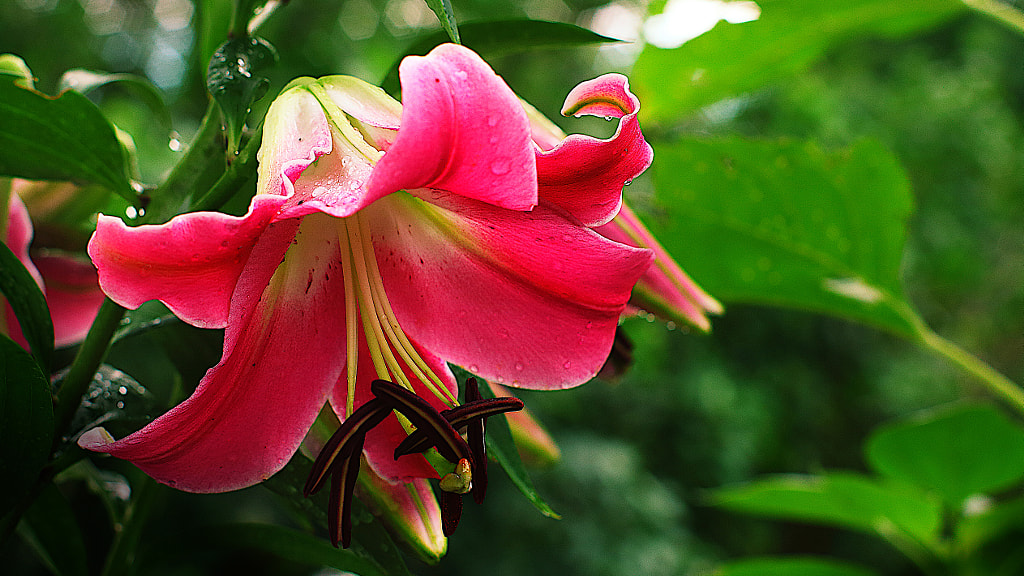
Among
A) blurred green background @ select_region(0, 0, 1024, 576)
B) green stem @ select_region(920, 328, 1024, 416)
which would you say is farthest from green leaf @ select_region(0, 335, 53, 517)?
blurred green background @ select_region(0, 0, 1024, 576)

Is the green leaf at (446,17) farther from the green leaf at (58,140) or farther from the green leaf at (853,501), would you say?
the green leaf at (853,501)

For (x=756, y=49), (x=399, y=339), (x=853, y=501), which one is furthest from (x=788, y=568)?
(x=399, y=339)

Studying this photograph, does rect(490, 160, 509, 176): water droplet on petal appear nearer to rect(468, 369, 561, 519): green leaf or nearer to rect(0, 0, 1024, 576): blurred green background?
rect(468, 369, 561, 519): green leaf

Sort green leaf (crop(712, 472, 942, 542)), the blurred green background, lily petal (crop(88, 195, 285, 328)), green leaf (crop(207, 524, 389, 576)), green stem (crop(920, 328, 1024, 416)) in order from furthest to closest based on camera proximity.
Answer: the blurred green background → green leaf (crop(712, 472, 942, 542)) → green stem (crop(920, 328, 1024, 416)) → green leaf (crop(207, 524, 389, 576)) → lily petal (crop(88, 195, 285, 328))

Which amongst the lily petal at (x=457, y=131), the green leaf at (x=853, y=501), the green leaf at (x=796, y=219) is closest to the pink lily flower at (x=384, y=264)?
the lily petal at (x=457, y=131)

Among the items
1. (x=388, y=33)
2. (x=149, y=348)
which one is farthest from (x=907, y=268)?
(x=149, y=348)
